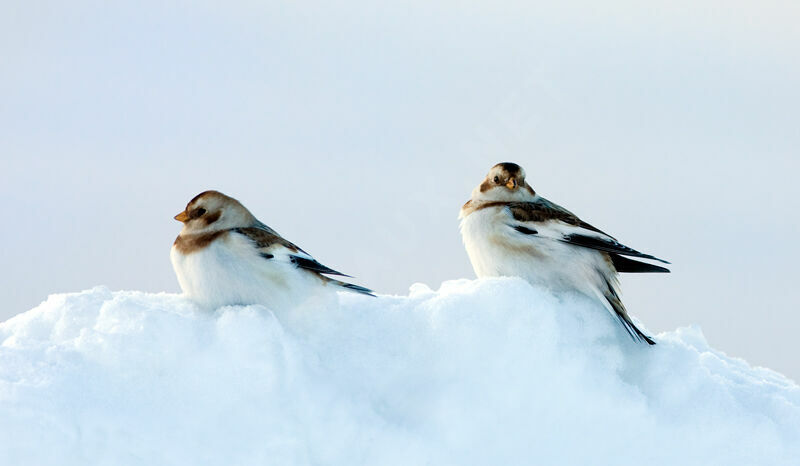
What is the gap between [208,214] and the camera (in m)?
7.60

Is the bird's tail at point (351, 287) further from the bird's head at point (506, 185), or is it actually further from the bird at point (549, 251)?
the bird's head at point (506, 185)

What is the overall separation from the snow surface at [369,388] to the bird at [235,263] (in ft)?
0.53

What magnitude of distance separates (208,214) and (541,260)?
2757mm

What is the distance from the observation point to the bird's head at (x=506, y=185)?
8.44 m

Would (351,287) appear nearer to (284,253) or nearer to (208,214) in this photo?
(284,253)

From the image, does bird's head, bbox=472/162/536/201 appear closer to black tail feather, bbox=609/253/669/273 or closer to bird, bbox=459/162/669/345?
bird, bbox=459/162/669/345

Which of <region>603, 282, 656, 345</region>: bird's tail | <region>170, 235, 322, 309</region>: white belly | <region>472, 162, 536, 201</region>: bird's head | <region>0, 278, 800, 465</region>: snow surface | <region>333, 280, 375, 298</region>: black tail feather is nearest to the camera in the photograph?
<region>0, 278, 800, 465</region>: snow surface

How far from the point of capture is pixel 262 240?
24.7ft

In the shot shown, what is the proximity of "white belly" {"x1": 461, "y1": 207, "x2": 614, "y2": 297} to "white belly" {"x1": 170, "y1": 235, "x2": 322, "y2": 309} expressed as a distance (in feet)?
5.48

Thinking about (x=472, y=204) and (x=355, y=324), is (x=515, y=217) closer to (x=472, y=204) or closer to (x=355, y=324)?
(x=472, y=204)

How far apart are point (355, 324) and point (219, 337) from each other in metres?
1.11

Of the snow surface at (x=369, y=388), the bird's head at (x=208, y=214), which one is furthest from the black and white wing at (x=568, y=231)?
the bird's head at (x=208, y=214)

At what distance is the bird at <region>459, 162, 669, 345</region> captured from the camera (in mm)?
7969

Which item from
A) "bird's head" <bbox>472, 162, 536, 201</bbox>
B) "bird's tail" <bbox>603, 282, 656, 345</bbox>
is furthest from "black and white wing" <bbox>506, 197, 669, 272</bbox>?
"bird's tail" <bbox>603, 282, 656, 345</bbox>
